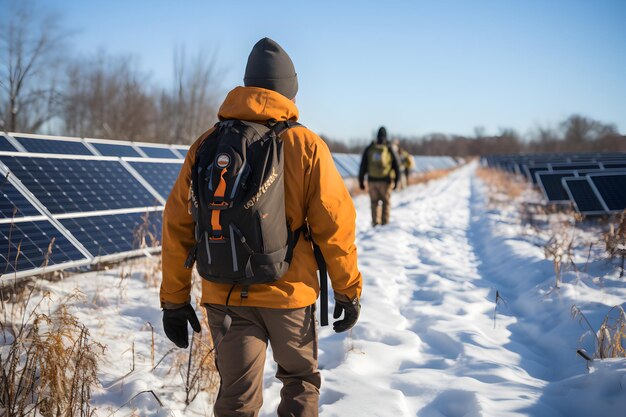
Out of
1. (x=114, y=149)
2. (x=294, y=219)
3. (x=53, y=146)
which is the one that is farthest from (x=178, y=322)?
(x=114, y=149)

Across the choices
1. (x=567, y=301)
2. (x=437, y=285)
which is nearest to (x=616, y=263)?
(x=567, y=301)

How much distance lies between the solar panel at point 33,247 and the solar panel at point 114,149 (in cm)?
283

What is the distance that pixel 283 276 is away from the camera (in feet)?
6.13

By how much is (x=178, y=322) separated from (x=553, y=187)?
11.0m

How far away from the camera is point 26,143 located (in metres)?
5.39

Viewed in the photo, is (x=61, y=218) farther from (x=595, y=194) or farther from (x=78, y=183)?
(x=595, y=194)

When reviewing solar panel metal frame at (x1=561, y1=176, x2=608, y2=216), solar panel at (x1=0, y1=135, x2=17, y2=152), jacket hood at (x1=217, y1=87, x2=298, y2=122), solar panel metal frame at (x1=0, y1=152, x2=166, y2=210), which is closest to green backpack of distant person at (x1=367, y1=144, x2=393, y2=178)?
solar panel metal frame at (x1=561, y1=176, x2=608, y2=216)

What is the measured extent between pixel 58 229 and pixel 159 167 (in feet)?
10.7

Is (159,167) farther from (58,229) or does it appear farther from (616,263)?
(616,263)

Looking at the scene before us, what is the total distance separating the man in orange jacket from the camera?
182 centimetres

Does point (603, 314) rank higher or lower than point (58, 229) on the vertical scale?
lower

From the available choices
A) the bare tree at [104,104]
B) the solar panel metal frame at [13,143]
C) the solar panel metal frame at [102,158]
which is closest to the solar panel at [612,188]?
the solar panel metal frame at [102,158]

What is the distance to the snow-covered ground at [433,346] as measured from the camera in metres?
2.54

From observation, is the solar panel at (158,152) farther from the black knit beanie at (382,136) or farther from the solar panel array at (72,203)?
the black knit beanie at (382,136)
